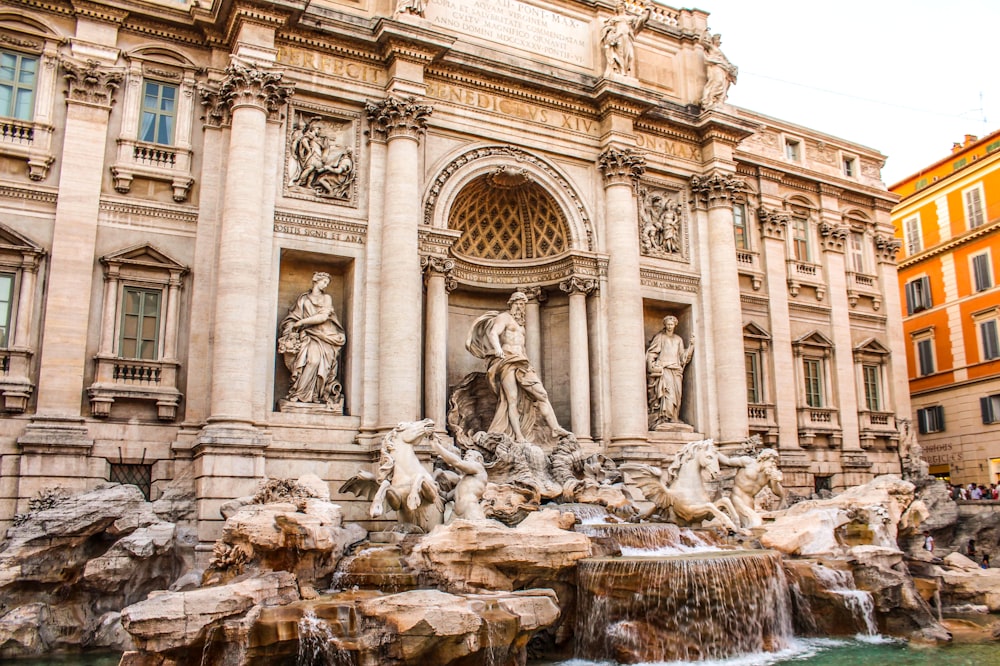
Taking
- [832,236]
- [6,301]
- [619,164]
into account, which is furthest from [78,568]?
[832,236]

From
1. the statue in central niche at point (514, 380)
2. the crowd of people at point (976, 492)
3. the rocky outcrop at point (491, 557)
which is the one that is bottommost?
the rocky outcrop at point (491, 557)

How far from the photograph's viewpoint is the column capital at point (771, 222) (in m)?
26.0

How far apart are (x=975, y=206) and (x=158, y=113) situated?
2808 cm

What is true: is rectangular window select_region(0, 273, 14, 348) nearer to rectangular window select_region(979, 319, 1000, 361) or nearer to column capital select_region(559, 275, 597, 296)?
column capital select_region(559, 275, 597, 296)

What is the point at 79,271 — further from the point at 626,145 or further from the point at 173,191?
the point at 626,145

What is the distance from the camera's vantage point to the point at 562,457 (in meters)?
19.1

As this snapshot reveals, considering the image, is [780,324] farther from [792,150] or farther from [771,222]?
[792,150]

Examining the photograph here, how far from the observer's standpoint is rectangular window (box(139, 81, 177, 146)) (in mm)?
18031

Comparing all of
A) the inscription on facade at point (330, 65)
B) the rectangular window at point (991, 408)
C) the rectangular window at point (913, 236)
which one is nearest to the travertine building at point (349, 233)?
the inscription on facade at point (330, 65)

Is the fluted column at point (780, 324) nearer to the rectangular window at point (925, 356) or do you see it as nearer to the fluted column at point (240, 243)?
the rectangular window at point (925, 356)

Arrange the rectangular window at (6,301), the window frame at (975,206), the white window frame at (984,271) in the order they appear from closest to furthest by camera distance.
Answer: the rectangular window at (6,301) → the white window frame at (984,271) → the window frame at (975,206)

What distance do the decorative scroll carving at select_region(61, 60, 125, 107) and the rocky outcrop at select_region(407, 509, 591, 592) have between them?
1112 cm

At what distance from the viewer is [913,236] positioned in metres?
35.2

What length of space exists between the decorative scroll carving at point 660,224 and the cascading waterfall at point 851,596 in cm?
1000
